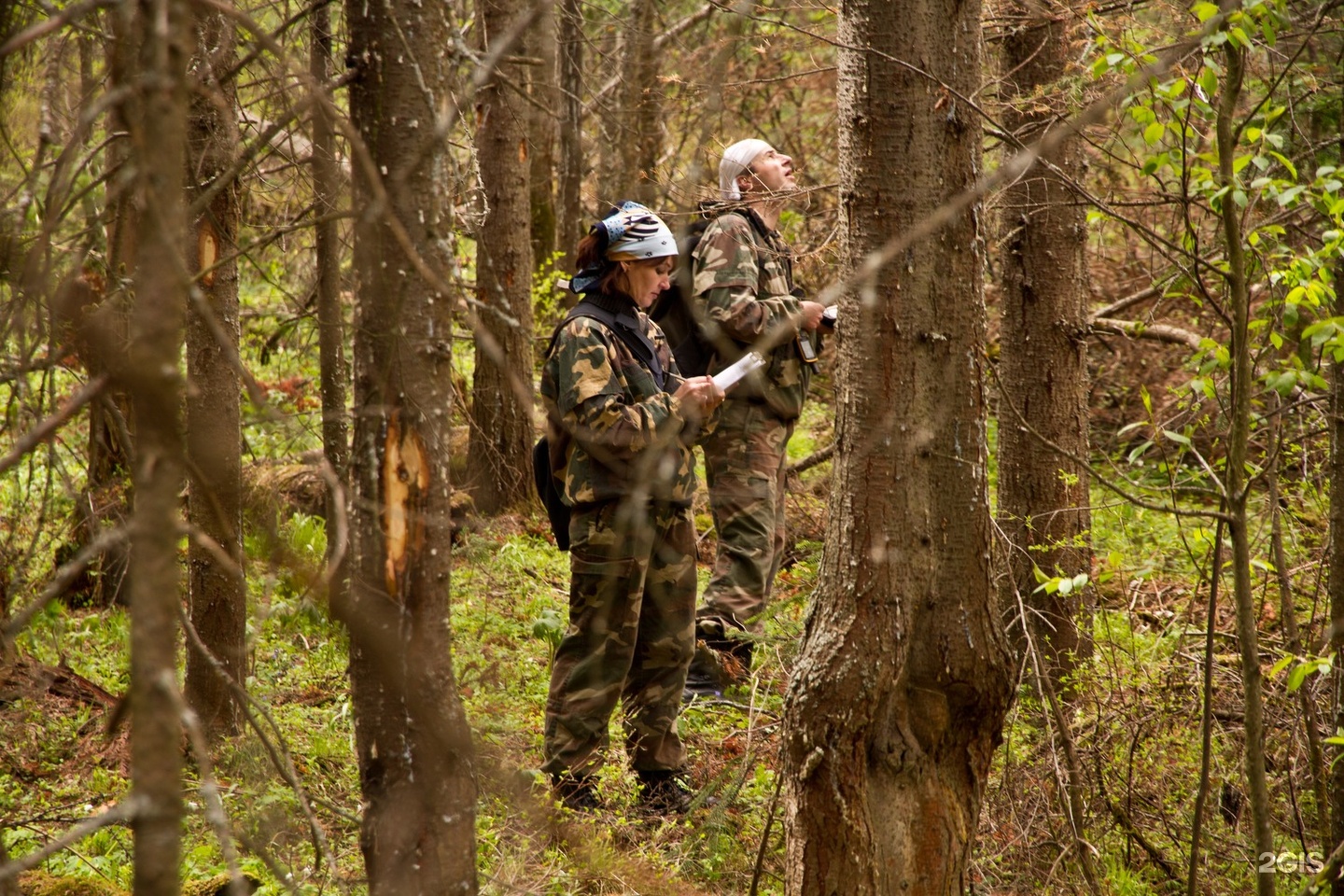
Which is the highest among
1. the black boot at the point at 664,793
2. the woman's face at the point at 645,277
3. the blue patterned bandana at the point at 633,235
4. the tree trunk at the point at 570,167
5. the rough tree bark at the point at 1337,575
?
the tree trunk at the point at 570,167

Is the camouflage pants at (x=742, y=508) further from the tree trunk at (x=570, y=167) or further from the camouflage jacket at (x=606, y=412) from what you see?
the tree trunk at (x=570, y=167)

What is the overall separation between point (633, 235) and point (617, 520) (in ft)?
3.61

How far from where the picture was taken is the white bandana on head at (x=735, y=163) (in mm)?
5785

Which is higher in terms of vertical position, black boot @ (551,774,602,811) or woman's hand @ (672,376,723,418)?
woman's hand @ (672,376,723,418)

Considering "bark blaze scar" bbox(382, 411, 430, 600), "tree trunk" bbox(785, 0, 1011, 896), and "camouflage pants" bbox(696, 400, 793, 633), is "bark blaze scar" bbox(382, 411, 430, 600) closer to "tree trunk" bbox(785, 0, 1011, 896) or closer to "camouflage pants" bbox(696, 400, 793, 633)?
"tree trunk" bbox(785, 0, 1011, 896)

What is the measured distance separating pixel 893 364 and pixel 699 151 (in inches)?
62.0

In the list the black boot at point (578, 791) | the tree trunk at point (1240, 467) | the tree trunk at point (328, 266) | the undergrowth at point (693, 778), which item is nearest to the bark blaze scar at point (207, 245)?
the tree trunk at point (328, 266)

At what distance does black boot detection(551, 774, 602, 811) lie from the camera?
4.27 metres

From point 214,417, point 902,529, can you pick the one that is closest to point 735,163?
point 214,417

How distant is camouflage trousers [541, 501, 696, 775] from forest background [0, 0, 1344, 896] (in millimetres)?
230

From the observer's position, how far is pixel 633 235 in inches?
168

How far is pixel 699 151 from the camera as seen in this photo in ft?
6.07

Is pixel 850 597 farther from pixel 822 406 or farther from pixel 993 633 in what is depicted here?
pixel 822 406

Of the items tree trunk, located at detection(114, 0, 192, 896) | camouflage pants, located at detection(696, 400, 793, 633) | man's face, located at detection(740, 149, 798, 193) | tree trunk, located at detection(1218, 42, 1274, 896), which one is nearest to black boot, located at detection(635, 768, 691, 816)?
camouflage pants, located at detection(696, 400, 793, 633)
